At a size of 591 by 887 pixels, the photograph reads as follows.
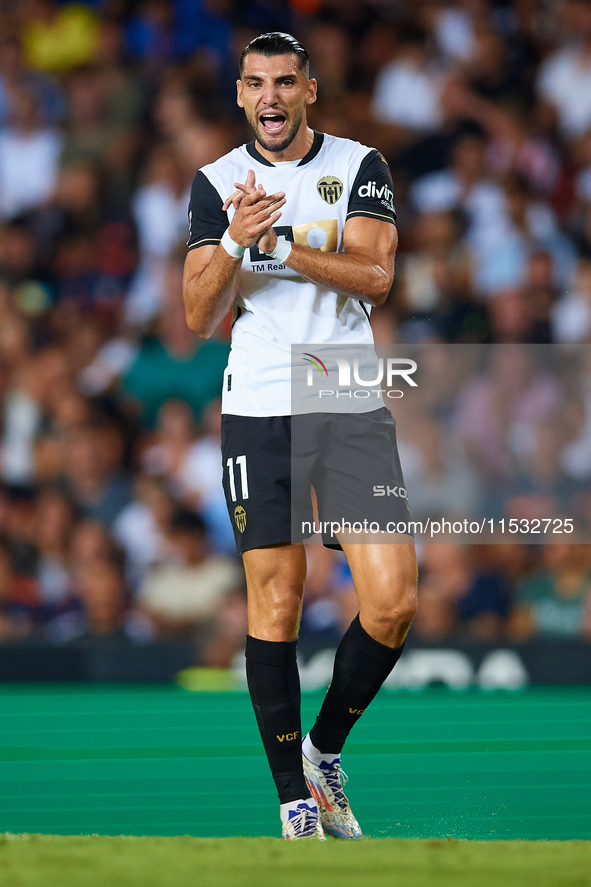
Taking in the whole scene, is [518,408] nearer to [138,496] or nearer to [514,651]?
[514,651]

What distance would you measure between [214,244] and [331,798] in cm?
164

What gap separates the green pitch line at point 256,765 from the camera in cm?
324

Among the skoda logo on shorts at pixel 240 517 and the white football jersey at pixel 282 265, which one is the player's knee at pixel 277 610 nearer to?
the skoda logo on shorts at pixel 240 517

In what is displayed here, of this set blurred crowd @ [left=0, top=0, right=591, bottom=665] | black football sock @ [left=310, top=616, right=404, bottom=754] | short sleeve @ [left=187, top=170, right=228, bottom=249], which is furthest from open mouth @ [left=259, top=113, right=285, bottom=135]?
blurred crowd @ [left=0, top=0, right=591, bottom=665]

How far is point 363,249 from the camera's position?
10.6ft

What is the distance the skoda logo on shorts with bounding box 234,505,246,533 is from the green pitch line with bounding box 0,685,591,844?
33.1 inches

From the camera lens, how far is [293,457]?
3.16 meters

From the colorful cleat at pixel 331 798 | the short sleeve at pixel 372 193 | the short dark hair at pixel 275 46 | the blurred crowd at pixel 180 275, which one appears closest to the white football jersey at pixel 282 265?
the short sleeve at pixel 372 193

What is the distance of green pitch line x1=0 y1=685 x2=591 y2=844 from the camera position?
3.24 m

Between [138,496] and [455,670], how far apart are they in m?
2.43

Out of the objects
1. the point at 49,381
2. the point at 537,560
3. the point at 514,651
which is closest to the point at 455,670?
the point at 514,651

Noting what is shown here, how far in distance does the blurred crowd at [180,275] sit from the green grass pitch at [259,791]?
0.78 m

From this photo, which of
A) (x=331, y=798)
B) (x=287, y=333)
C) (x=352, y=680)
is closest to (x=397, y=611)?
(x=352, y=680)

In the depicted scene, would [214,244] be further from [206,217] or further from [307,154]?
[307,154]
